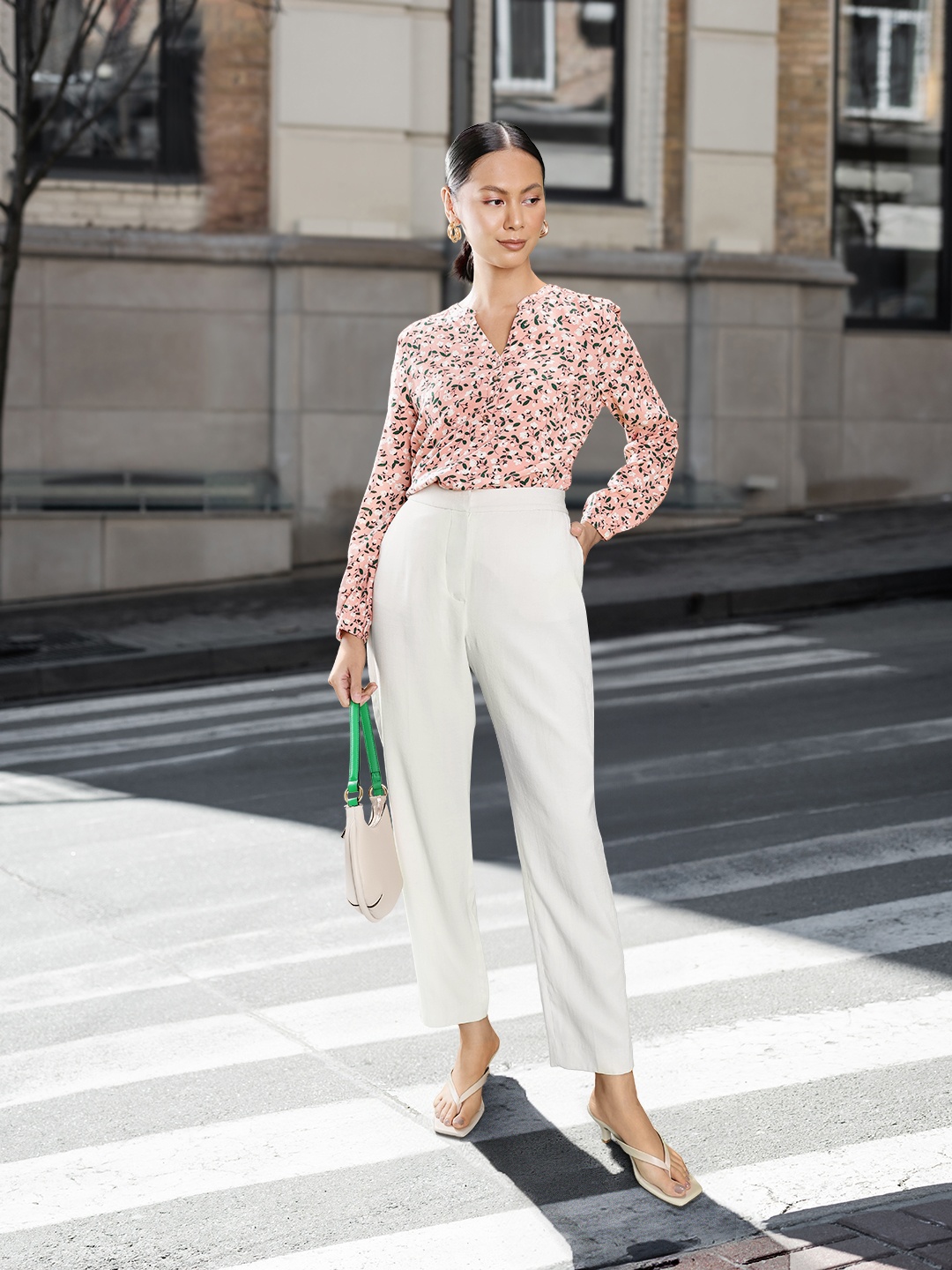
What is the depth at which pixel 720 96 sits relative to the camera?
1705 cm

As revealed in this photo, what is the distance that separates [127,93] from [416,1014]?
12593mm

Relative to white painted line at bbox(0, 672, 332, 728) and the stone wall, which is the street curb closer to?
white painted line at bbox(0, 672, 332, 728)

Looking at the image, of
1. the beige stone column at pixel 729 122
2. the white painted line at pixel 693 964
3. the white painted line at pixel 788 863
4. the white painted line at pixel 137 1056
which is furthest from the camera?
the beige stone column at pixel 729 122

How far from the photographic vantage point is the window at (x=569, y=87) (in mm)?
17234

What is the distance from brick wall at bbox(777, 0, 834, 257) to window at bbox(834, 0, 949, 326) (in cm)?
39

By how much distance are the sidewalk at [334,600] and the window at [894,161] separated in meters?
3.02

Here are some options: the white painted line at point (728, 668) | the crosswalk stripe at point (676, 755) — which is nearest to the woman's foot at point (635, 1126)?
the crosswalk stripe at point (676, 755)

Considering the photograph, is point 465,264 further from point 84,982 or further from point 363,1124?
point 84,982

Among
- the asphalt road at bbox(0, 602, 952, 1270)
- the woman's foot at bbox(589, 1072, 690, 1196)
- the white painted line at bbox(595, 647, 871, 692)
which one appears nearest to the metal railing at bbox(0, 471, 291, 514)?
the white painted line at bbox(595, 647, 871, 692)

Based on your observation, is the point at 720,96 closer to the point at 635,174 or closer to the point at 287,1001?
the point at 635,174

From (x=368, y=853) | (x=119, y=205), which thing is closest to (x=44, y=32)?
(x=119, y=205)

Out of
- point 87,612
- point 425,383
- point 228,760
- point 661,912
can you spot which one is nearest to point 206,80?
point 87,612

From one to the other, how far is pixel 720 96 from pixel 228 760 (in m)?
10.5

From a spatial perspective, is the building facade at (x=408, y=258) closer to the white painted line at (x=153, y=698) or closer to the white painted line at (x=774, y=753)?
the white painted line at (x=153, y=698)
